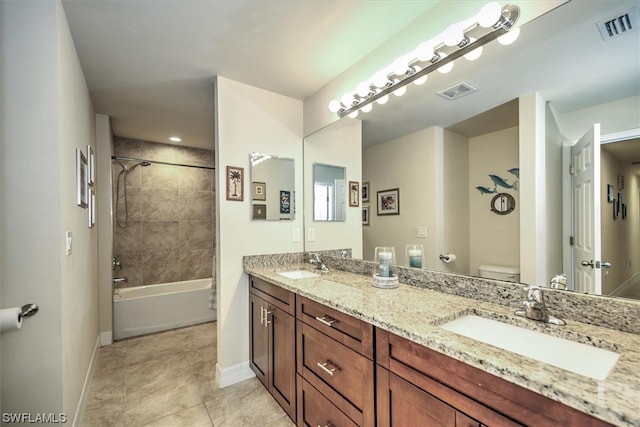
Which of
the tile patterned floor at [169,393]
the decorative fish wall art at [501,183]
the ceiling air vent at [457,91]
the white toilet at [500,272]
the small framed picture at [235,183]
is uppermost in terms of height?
the ceiling air vent at [457,91]

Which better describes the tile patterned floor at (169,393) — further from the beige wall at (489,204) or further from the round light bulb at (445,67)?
the round light bulb at (445,67)

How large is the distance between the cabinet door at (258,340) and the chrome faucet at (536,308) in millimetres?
1551

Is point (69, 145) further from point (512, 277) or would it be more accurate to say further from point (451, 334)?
point (512, 277)

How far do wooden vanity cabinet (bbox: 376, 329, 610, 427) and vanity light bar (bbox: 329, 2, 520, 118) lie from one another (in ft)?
4.54

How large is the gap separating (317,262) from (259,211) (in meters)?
0.67

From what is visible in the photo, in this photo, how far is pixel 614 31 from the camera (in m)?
1.00

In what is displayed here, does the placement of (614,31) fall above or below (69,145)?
above

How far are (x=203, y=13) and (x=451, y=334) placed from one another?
6.43 ft

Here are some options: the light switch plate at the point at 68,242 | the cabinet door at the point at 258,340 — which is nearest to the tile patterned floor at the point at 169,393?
the cabinet door at the point at 258,340

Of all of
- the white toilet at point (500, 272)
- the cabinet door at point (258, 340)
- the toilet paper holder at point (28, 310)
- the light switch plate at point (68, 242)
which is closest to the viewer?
the toilet paper holder at point (28, 310)

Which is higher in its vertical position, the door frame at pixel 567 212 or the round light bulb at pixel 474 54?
the round light bulb at pixel 474 54

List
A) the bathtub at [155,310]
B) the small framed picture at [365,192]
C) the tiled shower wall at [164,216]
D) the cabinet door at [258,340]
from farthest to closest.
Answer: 1. the tiled shower wall at [164,216]
2. the bathtub at [155,310]
3. the small framed picture at [365,192]
4. the cabinet door at [258,340]

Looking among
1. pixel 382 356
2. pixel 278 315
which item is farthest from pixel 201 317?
pixel 382 356

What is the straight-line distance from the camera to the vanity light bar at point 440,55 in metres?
1.21
